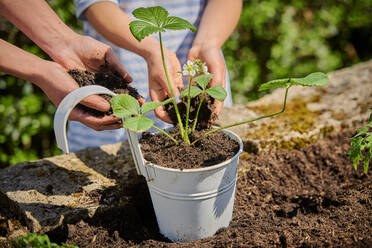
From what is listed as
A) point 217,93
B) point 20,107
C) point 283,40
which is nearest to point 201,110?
point 217,93

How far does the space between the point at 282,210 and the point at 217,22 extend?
1093 millimetres

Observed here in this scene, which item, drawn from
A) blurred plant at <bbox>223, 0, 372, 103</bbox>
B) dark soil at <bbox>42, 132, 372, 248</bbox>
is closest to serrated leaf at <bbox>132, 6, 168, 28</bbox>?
dark soil at <bbox>42, 132, 372, 248</bbox>

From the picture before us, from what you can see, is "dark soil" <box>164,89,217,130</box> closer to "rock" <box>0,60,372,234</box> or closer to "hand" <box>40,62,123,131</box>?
"hand" <box>40,62,123,131</box>

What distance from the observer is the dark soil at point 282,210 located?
1.29 metres

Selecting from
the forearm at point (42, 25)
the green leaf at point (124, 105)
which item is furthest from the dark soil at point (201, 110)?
the forearm at point (42, 25)

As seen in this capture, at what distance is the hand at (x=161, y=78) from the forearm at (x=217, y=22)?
0.86 feet

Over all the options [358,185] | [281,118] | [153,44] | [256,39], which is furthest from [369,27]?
[153,44]

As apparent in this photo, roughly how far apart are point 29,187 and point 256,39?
3.20 meters

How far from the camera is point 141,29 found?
1.13 metres

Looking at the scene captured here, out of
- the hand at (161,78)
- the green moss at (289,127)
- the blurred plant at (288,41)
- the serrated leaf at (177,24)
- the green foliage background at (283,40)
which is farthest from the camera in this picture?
the blurred plant at (288,41)

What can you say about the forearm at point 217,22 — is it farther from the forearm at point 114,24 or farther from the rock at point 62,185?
the rock at point 62,185

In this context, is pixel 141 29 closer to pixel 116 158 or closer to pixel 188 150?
pixel 188 150

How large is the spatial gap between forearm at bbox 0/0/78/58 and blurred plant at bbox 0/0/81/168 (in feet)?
4.45

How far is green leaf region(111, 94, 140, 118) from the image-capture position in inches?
46.6
